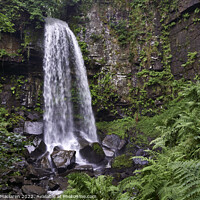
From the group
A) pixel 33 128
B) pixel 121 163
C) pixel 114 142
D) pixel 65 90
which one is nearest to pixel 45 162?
pixel 33 128

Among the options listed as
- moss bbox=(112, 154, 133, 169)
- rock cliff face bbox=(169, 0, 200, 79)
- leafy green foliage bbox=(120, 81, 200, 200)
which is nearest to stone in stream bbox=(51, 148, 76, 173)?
moss bbox=(112, 154, 133, 169)

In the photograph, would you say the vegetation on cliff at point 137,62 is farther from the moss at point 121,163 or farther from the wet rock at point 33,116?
the moss at point 121,163

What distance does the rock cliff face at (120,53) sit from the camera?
38.9ft

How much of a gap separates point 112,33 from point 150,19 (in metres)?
3.24

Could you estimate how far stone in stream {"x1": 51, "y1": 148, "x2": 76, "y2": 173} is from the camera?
7.37 m

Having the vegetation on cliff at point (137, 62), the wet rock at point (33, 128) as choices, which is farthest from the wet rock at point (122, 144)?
the wet rock at point (33, 128)

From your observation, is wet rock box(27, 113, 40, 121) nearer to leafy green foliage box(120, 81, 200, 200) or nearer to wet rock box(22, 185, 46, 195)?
wet rock box(22, 185, 46, 195)

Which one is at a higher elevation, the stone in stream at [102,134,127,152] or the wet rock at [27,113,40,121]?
the wet rock at [27,113,40,121]

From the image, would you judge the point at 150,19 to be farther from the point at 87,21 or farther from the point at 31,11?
the point at 31,11

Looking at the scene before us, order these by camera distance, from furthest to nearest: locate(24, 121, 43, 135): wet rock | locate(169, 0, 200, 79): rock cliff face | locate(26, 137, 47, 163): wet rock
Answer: locate(169, 0, 200, 79): rock cliff face, locate(24, 121, 43, 135): wet rock, locate(26, 137, 47, 163): wet rock

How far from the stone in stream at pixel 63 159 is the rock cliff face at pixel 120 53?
560 cm

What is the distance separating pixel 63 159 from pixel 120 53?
983cm

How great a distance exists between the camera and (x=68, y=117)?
39.6ft

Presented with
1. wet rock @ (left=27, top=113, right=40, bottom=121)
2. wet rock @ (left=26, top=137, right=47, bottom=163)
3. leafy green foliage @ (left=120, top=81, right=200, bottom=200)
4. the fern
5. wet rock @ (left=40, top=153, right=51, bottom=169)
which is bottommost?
wet rock @ (left=40, top=153, right=51, bottom=169)
